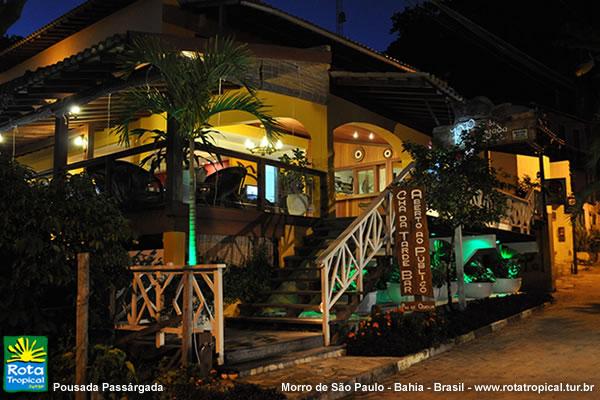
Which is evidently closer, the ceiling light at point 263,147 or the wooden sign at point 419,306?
the wooden sign at point 419,306

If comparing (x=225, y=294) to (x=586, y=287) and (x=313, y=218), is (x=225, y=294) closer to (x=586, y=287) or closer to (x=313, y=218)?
(x=313, y=218)

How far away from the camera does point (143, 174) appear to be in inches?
417

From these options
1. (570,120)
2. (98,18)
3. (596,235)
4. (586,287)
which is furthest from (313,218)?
(570,120)

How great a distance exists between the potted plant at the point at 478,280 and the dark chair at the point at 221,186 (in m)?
7.08

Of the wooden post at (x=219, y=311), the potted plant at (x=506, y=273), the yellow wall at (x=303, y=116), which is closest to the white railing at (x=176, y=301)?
the wooden post at (x=219, y=311)

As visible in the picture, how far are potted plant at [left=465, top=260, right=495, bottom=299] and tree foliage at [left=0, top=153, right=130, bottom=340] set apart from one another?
1019 cm

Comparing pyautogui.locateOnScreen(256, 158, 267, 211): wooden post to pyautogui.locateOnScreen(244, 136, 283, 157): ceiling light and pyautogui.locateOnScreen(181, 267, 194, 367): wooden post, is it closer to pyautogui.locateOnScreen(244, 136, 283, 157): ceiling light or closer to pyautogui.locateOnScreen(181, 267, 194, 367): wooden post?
pyautogui.locateOnScreen(244, 136, 283, 157): ceiling light

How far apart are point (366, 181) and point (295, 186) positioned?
6.14 meters

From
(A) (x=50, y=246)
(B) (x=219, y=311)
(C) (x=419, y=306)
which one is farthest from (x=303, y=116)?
(A) (x=50, y=246)

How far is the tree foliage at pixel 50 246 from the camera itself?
6.04 metres

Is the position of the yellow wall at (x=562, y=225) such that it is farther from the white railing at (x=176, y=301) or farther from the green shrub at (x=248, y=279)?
the white railing at (x=176, y=301)

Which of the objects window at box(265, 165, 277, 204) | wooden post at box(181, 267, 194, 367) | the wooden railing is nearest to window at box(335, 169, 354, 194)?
the wooden railing

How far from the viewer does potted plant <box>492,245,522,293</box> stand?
16109 millimetres

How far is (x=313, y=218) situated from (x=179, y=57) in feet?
17.3
